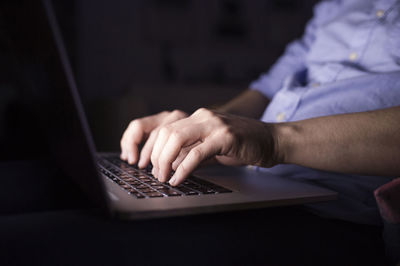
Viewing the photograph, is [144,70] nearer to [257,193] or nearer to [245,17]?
[245,17]

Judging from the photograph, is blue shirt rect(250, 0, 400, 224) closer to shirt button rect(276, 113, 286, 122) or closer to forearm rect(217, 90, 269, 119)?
shirt button rect(276, 113, 286, 122)

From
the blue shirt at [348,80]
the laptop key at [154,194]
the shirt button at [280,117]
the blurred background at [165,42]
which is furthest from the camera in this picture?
the blurred background at [165,42]

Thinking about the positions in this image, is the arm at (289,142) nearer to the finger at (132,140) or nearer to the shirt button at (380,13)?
the finger at (132,140)

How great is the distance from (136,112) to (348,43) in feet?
3.33

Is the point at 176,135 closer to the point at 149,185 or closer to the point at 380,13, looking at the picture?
the point at 149,185

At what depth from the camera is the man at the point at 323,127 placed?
51cm

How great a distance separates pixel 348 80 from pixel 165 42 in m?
2.09

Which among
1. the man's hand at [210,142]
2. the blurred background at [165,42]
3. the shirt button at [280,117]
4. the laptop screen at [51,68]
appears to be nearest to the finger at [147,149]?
the man's hand at [210,142]

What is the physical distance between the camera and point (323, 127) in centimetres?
54

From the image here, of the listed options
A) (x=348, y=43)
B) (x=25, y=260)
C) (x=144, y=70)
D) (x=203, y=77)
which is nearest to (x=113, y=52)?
(x=144, y=70)

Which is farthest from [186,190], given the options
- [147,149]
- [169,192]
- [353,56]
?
[353,56]

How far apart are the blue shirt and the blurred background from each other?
146cm

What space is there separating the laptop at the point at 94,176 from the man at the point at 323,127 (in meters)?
0.04

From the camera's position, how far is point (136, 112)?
1606 millimetres
